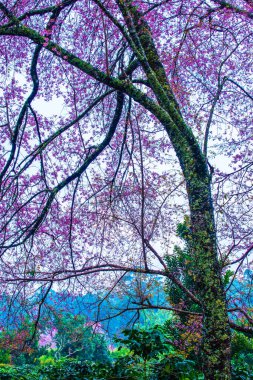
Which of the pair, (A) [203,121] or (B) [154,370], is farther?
(A) [203,121]

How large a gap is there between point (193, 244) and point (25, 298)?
215 centimetres

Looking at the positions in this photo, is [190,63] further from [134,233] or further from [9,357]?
[9,357]

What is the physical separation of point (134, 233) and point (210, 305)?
2.56 metres

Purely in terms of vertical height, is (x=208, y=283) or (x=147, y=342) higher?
(x=208, y=283)

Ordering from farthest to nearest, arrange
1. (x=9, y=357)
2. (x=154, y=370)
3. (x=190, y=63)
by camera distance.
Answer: (x=9, y=357)
(x=190, y=63)
(x=154, y=370)

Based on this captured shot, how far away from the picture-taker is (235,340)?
11.8 meters

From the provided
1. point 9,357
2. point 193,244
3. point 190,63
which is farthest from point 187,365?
point 9,357

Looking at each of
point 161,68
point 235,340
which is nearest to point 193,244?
point 161,68

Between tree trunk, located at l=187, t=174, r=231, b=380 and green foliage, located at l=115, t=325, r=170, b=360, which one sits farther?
green foliage, located at l=115, t=325, r=170, b=360

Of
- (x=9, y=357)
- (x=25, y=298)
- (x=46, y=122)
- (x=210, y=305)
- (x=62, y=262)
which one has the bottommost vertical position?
(x=210, y=305)

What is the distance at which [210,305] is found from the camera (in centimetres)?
266

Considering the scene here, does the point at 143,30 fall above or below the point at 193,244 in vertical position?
above

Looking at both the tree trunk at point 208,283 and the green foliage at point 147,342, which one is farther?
the green foliage at point 147,342

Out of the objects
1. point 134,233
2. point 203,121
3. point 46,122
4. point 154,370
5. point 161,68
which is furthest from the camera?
point 46,122
